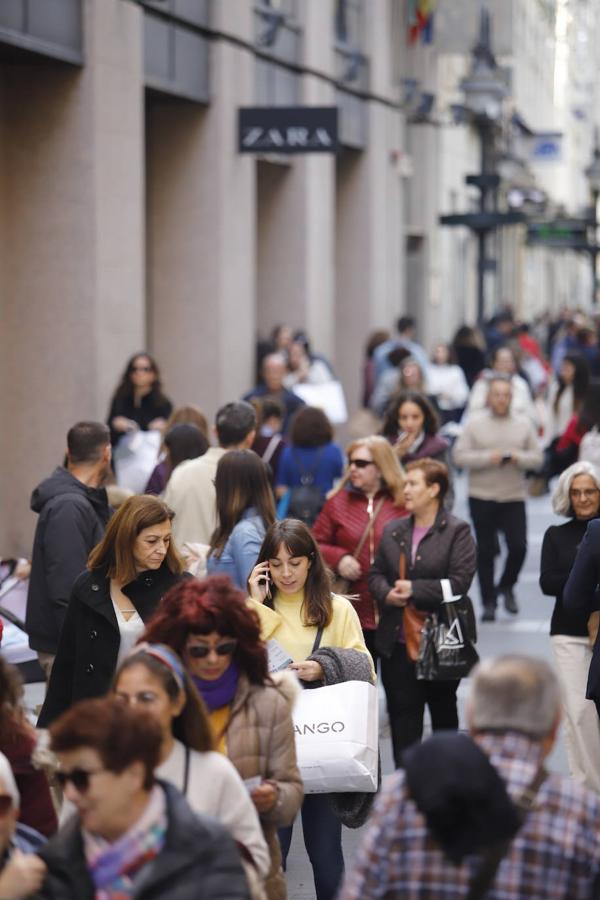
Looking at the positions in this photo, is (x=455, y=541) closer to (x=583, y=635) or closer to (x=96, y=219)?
(x=583, y=635)

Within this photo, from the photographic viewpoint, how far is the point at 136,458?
1273cm

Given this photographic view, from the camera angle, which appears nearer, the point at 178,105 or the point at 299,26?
the point at 178,105

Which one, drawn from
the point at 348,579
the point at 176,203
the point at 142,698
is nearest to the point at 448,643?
the point at 348,579

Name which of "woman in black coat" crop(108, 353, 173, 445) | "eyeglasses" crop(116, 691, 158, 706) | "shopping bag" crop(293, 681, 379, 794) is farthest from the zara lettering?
"woman in black coat" crop(108, 353, 173, 445)

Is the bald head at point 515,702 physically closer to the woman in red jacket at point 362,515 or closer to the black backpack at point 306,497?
the woman in red jacket at point 362,515

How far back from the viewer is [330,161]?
2394 centimetres

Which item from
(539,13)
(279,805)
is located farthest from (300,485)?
(539,13)

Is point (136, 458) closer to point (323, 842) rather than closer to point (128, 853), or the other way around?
point (323, 842)

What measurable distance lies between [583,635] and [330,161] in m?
16.4

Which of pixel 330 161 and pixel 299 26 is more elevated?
pixel 299 26

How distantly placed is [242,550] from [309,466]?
348 centimetres

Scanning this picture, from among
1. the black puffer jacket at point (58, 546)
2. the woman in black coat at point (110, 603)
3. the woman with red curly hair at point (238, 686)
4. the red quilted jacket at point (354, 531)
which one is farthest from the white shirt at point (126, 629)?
the red quilted jacket at point (354, 531)

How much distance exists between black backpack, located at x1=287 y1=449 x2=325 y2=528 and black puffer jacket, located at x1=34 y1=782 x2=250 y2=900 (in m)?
7.38

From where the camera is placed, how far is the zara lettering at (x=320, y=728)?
245 inches
